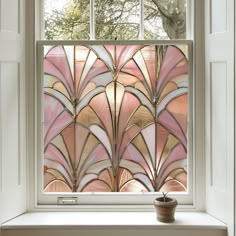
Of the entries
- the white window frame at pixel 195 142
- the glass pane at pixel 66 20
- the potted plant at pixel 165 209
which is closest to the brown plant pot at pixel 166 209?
the potted plant at pixel 165 209

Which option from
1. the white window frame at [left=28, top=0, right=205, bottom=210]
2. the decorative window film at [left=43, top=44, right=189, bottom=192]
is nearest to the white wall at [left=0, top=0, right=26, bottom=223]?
the white window frame at [left=28, top=0, right=205, bottom=210]

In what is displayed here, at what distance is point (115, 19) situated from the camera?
9.02 feet

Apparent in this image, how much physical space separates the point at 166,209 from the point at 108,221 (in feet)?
0.98

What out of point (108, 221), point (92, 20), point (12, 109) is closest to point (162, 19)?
point (92, 20)

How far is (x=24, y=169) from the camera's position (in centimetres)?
263

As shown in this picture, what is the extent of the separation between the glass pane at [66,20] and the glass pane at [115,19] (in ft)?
0.22

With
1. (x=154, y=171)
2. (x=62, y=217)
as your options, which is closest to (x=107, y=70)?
(x=154, y=171)

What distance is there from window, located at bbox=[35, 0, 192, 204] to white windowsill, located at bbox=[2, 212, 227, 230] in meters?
0.11

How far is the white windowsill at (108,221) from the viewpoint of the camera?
2455mm

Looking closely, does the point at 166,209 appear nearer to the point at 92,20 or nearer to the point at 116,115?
the point at 116,115

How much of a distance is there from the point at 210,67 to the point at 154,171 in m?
0.64

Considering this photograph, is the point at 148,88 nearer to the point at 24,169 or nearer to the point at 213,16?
the point at 213,16

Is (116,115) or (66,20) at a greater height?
(66,20)

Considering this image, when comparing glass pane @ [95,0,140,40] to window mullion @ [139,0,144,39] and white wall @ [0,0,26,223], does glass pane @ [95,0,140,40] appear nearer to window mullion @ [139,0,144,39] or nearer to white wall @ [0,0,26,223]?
window mullion @ [139,0,144,39]
